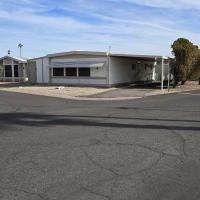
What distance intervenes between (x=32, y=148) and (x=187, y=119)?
6090 millimetres

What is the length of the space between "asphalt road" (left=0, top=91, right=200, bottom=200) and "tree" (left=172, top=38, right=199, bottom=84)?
21.8m

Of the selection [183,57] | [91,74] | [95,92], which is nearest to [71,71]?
[91,74]

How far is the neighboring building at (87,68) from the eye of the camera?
30891 mm

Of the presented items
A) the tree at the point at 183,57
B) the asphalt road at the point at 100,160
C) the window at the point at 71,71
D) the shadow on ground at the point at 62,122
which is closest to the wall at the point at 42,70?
the window at the point at 71,71

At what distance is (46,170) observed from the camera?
19.5 ft

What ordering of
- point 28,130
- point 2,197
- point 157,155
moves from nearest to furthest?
point 2,197
point 157,155
point 28,130

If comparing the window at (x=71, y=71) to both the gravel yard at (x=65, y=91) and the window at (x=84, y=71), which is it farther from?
the gravel yard at (x=65, y=91)

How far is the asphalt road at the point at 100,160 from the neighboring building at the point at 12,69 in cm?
3210

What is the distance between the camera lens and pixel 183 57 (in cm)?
3225

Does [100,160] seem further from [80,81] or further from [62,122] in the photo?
[80,81]

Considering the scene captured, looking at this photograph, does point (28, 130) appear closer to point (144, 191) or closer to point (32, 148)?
point (32, 148)

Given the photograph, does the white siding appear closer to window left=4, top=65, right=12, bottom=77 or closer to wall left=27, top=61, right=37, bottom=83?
wall left=27, top=61, right=37, bottom=83

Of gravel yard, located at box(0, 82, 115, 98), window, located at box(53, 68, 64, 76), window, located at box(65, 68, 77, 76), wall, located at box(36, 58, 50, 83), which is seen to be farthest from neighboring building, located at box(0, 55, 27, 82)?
gravel yard, located at box(0, 82, 115, 98)

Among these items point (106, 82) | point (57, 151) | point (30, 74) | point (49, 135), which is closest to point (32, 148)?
point (57, 151)
